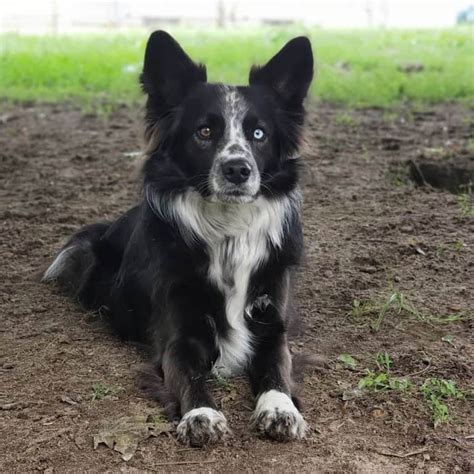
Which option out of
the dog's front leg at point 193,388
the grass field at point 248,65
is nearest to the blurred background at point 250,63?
the grass field at point 248,65

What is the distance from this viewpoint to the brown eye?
4.23m

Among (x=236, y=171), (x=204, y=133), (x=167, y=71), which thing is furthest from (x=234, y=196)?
(x=167, y=71)

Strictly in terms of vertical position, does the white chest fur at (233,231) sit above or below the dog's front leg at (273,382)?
above

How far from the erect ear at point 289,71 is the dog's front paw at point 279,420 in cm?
189

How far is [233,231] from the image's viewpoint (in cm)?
432

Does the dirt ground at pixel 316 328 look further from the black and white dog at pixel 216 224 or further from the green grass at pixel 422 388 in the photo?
the black and white dog at pixel 216 224

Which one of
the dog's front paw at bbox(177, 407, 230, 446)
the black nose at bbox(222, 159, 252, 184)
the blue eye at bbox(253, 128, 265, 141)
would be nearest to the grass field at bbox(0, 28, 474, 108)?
the blue eye at bbox(253, 128, 265, 141)

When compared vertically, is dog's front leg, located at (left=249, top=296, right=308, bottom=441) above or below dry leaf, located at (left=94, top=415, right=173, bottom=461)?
above

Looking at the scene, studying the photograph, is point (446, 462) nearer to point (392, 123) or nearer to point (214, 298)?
point (214, 298)

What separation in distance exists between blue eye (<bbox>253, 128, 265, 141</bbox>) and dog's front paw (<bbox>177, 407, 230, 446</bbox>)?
1593mm

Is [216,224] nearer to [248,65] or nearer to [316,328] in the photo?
[316,328]

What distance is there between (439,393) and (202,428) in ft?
4.06

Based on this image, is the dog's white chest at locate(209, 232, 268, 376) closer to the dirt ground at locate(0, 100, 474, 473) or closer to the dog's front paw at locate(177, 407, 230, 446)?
the dirt ground at locate(0, 100, 474, 473)

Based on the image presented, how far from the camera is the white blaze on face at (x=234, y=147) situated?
13.4 feet
